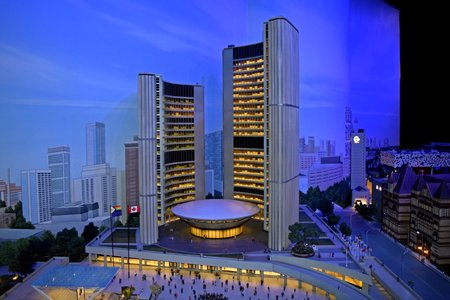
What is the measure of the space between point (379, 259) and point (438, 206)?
11761 mm

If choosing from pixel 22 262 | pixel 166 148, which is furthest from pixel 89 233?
pixel 166 148

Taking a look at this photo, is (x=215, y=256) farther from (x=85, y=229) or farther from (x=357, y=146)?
(x=357, y=146)

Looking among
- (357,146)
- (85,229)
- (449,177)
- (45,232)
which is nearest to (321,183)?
→ (357,146)

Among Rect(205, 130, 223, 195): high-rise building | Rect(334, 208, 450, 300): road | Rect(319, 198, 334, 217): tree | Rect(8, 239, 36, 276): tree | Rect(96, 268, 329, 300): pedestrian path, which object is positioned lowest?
Rect(96, 268, 329, 300): pedestrian path

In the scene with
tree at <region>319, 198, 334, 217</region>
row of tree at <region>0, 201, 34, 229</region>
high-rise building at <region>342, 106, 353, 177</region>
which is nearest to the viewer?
row of tree at <region>0, 201, 34, 229</region>

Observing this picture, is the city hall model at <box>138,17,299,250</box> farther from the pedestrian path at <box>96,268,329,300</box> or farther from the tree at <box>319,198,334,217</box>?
the tree at <box>319,198,334,217</box>

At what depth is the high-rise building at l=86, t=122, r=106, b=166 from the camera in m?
74.6

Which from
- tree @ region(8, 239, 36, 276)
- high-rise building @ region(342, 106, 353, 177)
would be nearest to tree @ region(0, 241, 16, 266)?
tree @ region(8, 239, 36, 276)

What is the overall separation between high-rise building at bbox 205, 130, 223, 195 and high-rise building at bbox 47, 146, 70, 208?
108ft

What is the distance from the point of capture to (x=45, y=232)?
65062mm

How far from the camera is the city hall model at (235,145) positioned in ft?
185

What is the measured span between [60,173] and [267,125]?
135ft

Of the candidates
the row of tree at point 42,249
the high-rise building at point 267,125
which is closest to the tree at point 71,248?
the row of tree at point 42,249

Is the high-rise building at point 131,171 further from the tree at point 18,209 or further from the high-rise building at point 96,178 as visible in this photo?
the tree at point 18,209
